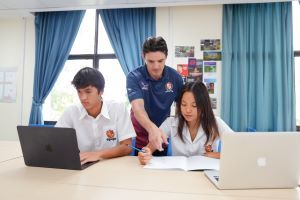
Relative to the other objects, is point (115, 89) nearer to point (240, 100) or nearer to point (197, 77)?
point (197, 77)

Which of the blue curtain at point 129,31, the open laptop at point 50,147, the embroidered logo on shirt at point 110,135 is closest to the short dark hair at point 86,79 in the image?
the embroidered logo on shirt at point 110,135

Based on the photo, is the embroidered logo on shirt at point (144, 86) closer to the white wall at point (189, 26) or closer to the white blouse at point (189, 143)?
the white blouse at point (189, 143)

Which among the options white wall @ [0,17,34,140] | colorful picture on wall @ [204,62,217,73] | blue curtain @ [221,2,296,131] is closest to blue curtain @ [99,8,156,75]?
colorful picture on wall @ [204,62,217,73]

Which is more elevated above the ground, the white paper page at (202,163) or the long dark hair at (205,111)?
the long dark hair at (205,111)

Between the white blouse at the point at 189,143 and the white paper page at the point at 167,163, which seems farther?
the white blouse at the point at 189,143

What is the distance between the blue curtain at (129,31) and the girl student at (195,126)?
1.82m

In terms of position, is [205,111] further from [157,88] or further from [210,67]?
[210,67]

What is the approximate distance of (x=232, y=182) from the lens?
87 centimetres

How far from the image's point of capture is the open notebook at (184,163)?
1145mm

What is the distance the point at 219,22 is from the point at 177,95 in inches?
71.5

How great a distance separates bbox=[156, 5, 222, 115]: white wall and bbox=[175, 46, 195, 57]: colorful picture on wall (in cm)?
4

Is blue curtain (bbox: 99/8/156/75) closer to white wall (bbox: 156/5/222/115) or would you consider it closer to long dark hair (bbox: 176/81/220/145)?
white wall (bbox: 156/5/222/115)

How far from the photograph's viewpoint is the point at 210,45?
125 inches

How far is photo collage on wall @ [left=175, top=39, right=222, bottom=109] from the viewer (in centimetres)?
317
